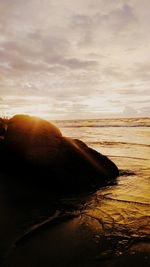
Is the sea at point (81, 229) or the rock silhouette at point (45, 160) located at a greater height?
the rock silhouette at point (45, 160)

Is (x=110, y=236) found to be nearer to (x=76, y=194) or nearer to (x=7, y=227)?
(x=7, y=227)

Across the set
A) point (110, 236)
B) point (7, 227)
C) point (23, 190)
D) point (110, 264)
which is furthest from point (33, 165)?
point (110, 264)

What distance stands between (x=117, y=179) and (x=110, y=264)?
12.1 feet

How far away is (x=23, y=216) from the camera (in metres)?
4.29

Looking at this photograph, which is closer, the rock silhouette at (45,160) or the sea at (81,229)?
the sea at (81,229)

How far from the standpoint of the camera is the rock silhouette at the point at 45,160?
562 centimetres

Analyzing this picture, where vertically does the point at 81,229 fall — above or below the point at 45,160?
below

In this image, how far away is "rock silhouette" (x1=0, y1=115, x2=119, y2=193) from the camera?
5.62 metres

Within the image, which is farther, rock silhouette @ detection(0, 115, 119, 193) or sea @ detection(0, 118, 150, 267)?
rock silhouette @ detection(0, 115, 119, 193)

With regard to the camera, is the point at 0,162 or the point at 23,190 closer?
the point at 23,190

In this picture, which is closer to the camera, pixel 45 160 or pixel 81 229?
pixel 81 229

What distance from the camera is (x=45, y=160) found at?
568 centimetres

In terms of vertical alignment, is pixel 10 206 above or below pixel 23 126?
below

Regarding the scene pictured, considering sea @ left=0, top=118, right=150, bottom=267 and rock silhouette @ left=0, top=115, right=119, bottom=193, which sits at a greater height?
rock silhouette @ left=0, top=115, right=119, bottom=193
